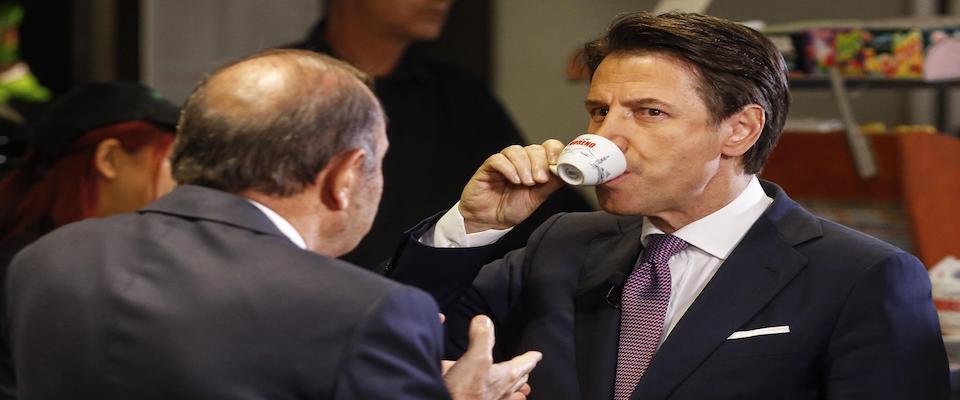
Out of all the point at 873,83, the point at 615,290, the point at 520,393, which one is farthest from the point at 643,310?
the point at 873,83

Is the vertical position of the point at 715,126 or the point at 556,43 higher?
the point at 715,126

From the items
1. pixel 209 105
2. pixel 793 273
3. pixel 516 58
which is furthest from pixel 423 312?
pixel 516 58

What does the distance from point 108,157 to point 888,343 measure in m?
1.87

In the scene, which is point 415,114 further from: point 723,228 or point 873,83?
point 723,228

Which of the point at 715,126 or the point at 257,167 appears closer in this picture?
the point at 257,167

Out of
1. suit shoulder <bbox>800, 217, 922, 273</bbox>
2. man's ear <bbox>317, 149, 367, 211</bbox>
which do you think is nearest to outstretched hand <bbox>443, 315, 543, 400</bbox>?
man's ear <bbox>317, 149, 367, 211</bbox>

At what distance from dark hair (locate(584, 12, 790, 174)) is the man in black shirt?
1280 mm

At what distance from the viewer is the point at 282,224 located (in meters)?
1.54

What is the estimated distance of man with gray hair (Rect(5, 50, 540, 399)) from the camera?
141cm

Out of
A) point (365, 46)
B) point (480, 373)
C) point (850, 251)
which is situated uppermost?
point (850, 251)

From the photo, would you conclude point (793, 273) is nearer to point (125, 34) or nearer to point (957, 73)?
point (957, 73)

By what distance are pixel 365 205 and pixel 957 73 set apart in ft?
5.80

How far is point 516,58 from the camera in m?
5.46

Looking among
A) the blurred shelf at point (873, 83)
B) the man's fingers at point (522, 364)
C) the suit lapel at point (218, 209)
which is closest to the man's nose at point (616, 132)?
the man's fingers at point (522, 364)
